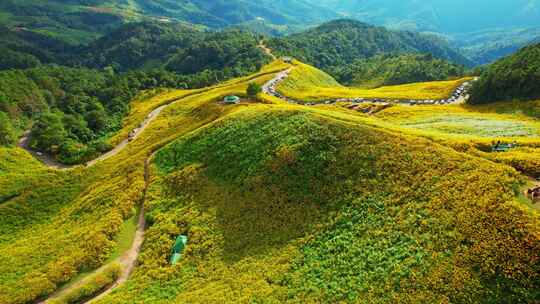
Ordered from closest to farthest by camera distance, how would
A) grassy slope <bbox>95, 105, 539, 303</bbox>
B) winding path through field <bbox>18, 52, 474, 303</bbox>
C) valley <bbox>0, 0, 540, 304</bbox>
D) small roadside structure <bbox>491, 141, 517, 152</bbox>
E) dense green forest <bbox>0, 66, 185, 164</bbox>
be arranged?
grassy slope <bbox>95, 105, 539, 303</bbox> < valley <bbox>0, 0, 540, 304</bbox> < small roadside structure <bbox>491, 141, 517, 152</bbox> < winding path through field <bbox>18, 52, 474, 303</bbox> < dense green forest <bbox>0, 66, 185, 164</bbox>

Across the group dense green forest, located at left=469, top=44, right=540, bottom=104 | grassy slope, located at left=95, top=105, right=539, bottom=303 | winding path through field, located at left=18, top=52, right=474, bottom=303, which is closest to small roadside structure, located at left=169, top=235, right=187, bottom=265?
grassy slope, located at left=95, top=105, right=539, bottom=303

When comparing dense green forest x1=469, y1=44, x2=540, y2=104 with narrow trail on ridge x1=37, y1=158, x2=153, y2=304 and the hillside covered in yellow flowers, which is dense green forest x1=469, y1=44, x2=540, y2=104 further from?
narrow trail on ridge x1=37, y1=158, x2=153, y2=304

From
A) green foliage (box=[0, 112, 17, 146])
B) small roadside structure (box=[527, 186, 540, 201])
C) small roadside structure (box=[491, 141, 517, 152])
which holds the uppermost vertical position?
small roadside structure (box=[491, 141, 517, 152])

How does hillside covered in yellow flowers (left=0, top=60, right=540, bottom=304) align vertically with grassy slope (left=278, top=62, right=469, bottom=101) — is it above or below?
below

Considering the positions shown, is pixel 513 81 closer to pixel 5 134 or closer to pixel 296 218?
pixel 296 218

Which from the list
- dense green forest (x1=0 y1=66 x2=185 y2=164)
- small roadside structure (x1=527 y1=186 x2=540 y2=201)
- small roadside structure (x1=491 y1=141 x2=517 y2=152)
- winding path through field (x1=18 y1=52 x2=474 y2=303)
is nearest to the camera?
small roadside structure (x1=527 y1=186 x2=540 y2=201)

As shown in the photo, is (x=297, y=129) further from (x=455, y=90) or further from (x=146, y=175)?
(x=455, y=90)

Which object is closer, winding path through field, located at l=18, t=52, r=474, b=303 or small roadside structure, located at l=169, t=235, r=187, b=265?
small roadside structure, located at l=169, t=235, r=187, b=265

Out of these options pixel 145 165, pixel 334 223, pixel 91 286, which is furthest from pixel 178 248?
pixel 145 165
